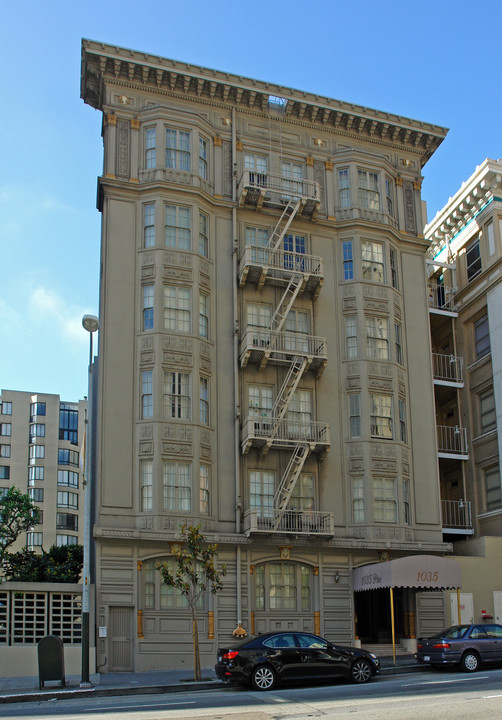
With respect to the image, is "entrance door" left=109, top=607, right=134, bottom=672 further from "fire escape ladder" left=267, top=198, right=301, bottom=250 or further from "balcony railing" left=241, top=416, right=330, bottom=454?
"fire escape ladder" left=267, top=198, right=301, bottom=250

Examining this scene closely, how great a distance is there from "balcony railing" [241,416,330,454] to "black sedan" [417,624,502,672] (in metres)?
9.64

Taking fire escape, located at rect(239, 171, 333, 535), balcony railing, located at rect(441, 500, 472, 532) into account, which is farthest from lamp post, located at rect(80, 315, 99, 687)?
balcony railing, located at rect(441, 500, 472, 532)

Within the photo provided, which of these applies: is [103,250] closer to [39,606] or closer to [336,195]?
[336,195]

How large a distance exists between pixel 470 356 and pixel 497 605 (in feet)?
40.0

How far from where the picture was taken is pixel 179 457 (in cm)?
3034

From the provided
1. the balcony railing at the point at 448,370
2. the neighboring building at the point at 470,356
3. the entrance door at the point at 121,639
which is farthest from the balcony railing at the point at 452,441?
the entrance door at the point at 121,639

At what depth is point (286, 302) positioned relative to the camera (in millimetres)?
34125

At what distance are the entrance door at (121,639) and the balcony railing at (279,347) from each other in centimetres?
1018

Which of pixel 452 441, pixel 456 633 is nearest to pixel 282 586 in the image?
pixel 456 633

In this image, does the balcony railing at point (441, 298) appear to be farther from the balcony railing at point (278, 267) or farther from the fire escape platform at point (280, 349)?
the fire escape platform at point (280, 349)

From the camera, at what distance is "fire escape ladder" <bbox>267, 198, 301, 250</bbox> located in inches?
1332

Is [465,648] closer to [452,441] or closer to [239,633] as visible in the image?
[239,633]

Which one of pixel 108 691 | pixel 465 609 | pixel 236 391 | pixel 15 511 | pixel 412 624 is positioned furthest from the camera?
pixel 15 511

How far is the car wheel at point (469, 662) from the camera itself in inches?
917
